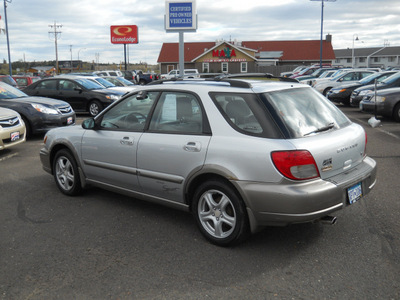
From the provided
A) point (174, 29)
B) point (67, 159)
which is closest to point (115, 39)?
point (174, 29)

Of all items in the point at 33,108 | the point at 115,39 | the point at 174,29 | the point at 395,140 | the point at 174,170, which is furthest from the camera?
the point at 115,39

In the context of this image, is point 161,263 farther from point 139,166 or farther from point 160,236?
point 139,166

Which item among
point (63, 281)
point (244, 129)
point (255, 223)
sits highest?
point (244, 129)

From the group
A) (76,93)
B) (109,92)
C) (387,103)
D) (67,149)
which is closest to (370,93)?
(387,103)

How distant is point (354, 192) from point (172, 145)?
1792mm

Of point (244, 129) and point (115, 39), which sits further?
point (115, 39)

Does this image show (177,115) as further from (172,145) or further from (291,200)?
(291,200)

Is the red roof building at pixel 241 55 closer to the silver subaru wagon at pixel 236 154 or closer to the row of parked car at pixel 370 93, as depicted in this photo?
the row of parked car at pixel 370 93

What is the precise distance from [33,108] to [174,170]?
7372 mm

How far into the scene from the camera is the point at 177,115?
4277 mm

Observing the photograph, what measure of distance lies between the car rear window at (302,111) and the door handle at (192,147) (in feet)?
2.44

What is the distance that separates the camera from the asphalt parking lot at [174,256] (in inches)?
125

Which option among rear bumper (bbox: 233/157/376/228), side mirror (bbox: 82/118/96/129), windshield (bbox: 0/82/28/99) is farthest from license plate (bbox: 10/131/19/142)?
rear bumper (bbox: 233/157/376/228)

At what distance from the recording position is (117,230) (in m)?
4.39
